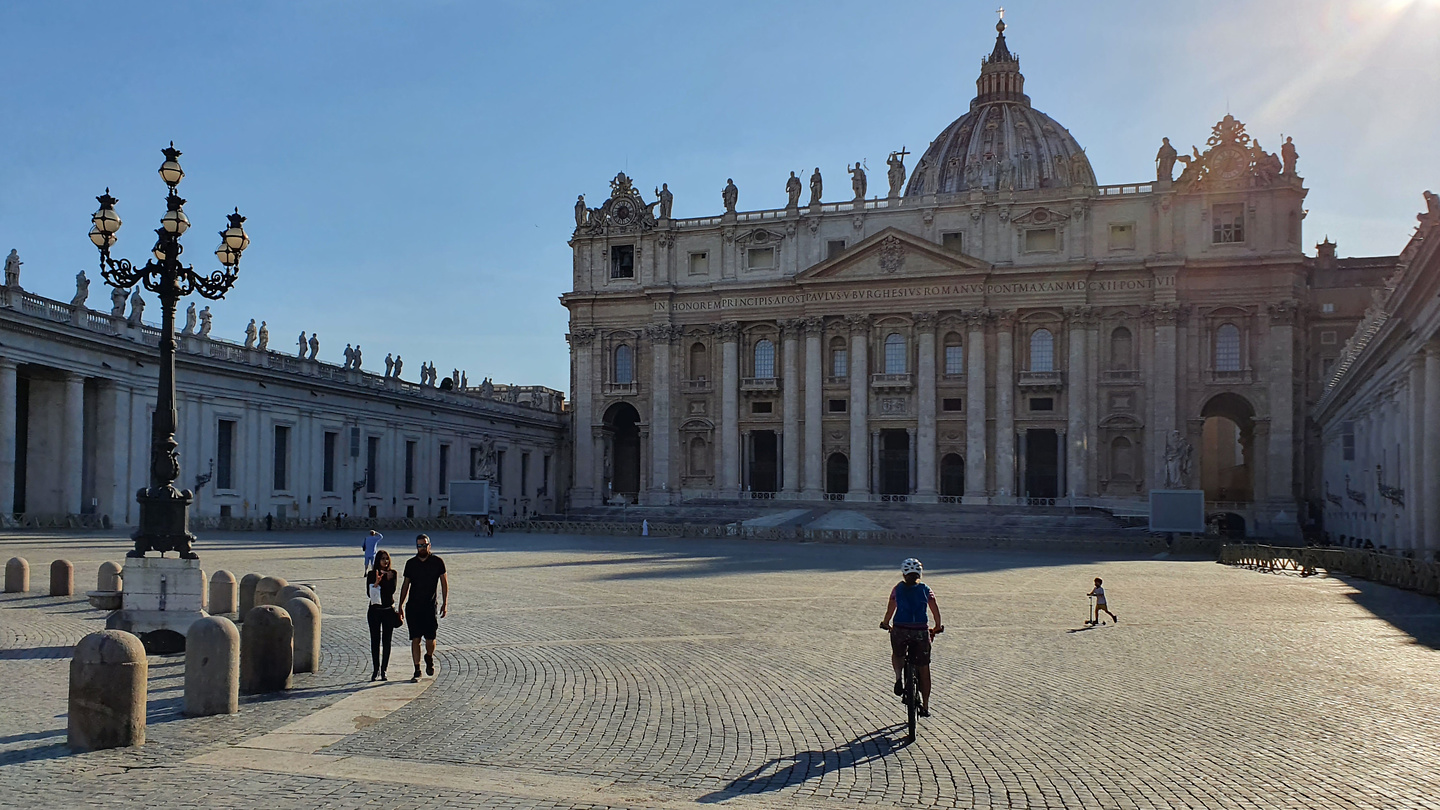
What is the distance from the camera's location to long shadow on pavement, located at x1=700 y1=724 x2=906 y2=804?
8711 millimetres

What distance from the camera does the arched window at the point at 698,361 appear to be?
76.9m

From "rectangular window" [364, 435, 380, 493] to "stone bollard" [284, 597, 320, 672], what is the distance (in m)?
53.9

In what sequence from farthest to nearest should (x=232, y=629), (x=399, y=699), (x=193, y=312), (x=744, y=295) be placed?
1. (x=744, y=295)
2. (x=193, y=312)
3. (x=399, y=699)
4. (x=232, y=629)

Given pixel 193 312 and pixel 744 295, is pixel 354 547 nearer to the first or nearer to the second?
pixel 193 312

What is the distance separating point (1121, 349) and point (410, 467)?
140 feet

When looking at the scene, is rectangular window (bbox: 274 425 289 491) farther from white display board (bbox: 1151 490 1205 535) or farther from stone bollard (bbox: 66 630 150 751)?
stone bollard (bbox: 66 630 150 751)

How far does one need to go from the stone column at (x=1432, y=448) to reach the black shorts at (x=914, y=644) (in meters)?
23.1

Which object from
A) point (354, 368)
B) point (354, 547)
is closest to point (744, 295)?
point (354, 368)

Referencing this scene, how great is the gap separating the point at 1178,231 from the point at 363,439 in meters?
47.4

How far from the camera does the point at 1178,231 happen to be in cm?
6650

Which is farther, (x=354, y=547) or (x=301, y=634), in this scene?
(x=354, y=547)

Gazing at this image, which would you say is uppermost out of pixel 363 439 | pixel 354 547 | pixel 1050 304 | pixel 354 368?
pixel 1050 304

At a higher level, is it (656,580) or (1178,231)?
(1178,231)

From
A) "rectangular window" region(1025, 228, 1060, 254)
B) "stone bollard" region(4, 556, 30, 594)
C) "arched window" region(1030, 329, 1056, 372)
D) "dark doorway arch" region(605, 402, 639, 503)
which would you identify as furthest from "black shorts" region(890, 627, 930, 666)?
"dark doorway arch" region(605, 402, 639, 503)
